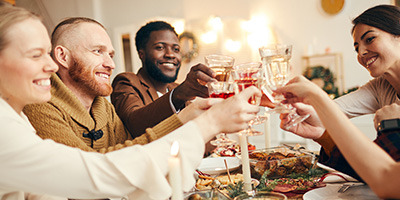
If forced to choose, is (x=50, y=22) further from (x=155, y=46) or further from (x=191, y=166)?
(x=191, y=166)

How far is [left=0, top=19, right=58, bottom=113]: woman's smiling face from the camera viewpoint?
103 centimetres

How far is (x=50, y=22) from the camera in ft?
25.7

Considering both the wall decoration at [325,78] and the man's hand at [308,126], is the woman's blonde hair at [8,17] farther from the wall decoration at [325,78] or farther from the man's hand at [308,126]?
the wall decoration at [325,78]

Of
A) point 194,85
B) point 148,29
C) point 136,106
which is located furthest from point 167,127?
point 148,29

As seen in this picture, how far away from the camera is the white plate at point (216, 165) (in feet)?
5.54

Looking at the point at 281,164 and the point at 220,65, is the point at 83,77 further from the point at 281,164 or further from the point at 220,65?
the point at 281,164

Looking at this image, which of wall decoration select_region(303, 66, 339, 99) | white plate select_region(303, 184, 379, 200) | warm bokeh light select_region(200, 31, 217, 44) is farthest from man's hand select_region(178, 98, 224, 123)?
warm bokeh light select_region(200, 31, 217, 44)

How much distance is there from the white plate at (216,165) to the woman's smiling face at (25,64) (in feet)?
2.94

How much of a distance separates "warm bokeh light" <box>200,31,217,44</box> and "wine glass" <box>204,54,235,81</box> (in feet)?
16.7

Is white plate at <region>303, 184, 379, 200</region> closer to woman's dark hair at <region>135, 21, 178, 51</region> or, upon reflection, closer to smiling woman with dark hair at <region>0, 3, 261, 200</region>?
smiling woman with dark hair at <region>0, 3, 261, 200</region>

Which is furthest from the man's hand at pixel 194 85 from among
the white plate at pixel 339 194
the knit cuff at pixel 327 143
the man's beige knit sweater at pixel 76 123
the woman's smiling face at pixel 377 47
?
the woman's smiling face at pixel 377 47

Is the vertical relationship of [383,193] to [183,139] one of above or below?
below

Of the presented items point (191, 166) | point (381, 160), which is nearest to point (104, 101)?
point (191, 166)

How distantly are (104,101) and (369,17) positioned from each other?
1589 mm
